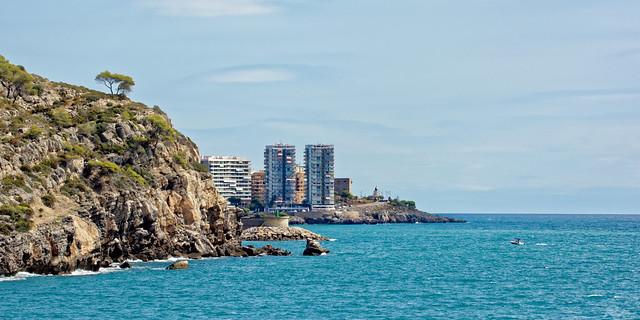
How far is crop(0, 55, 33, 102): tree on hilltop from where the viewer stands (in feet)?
405

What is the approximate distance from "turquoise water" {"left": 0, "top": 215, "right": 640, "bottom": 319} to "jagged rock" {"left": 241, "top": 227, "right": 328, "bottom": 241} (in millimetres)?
64507

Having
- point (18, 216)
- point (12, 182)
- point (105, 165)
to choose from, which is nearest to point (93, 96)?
point (105, 165)

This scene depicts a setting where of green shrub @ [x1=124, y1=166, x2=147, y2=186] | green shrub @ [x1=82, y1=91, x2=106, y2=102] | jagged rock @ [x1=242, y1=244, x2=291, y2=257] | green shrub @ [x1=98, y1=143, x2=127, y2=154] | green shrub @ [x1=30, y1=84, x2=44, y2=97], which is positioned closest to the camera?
green shrub @ [x1=124, y1=166, x2=147, y2=186]

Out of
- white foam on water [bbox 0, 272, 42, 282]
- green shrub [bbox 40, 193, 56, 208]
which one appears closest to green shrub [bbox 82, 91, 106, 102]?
green shrub [bbox 40, 193, 56, 208]

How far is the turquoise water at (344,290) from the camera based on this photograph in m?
67.5

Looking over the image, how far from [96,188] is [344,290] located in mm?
35145

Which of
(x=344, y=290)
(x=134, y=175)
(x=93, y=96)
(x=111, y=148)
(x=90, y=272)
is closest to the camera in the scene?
(x=344, y=290)

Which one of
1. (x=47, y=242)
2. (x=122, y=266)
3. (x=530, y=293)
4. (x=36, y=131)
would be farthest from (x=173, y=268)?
(x=530, y=293)

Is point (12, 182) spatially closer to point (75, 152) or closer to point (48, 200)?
point (48, 200)

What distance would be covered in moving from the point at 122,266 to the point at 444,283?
113 ft

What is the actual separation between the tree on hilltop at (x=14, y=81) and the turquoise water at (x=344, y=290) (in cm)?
3457

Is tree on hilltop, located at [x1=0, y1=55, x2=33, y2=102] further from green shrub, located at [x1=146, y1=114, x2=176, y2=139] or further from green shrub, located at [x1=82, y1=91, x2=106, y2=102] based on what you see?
green shrub, located at [x1=146, y1=114, x2=176, y2=139]

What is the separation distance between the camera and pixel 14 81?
124562 millimetres

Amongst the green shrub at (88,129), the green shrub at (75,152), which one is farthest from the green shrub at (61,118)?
the green shrub at (75,152)
